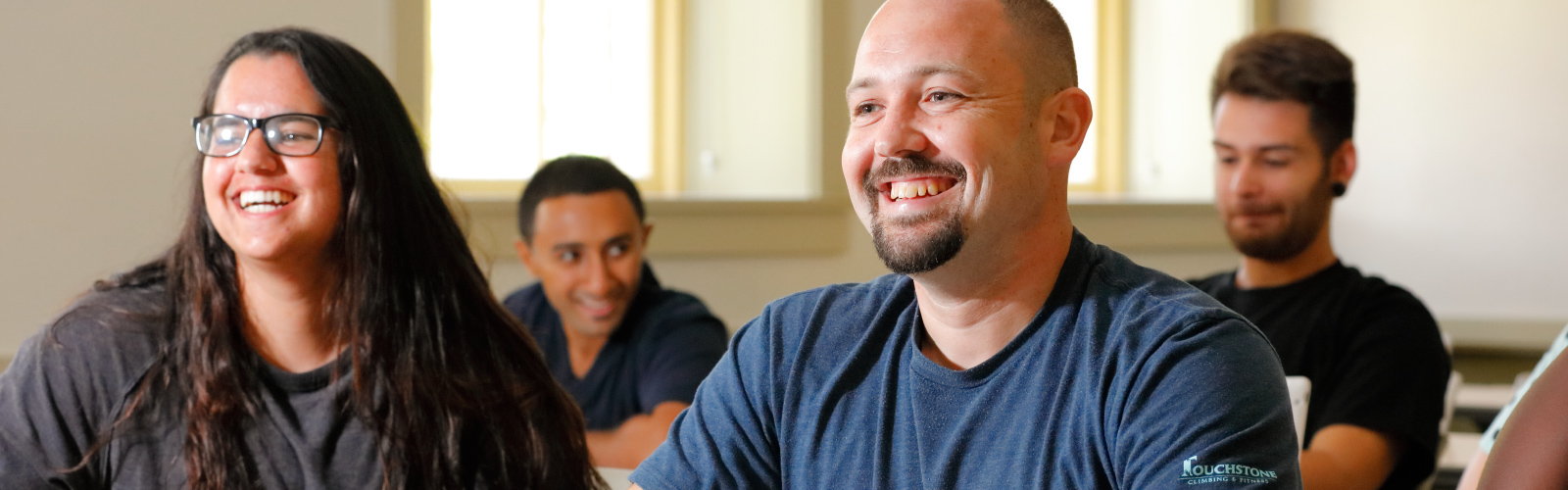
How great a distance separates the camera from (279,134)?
1610 millimetres

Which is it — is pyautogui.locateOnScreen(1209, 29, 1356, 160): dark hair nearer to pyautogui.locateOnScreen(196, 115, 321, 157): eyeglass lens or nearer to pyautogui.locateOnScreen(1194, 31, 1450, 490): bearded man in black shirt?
pyautogui.locateOnScreen(1194, 31, 1450, 490): bearded man in black shirt

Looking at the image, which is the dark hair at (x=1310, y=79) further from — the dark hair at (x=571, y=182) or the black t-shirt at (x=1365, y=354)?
the dark hair at (x=571, y=182)

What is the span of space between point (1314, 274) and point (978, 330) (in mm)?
1262

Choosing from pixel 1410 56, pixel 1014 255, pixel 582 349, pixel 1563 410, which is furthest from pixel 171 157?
pixel 1410 56

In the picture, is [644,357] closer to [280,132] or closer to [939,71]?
[280,132]

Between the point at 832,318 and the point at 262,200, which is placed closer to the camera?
the point at 832,318

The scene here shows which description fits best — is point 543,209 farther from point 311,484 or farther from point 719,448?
point 719,448

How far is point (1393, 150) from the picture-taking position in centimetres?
448

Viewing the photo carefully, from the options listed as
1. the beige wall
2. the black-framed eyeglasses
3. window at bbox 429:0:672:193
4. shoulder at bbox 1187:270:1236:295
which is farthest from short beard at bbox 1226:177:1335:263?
window at bbox 429:0:672:193

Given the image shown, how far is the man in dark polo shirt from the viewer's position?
2625 millimetres

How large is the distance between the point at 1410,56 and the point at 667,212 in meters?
2.65

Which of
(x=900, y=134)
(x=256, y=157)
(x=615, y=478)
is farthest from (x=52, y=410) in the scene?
(x=900, y=134)

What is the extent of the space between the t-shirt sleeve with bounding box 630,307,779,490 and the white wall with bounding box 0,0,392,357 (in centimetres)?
177

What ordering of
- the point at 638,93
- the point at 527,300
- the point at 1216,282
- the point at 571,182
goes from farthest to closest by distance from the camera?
the point at 638,93
the point at 527,300
the point at 571,182
the point at 1216,282
